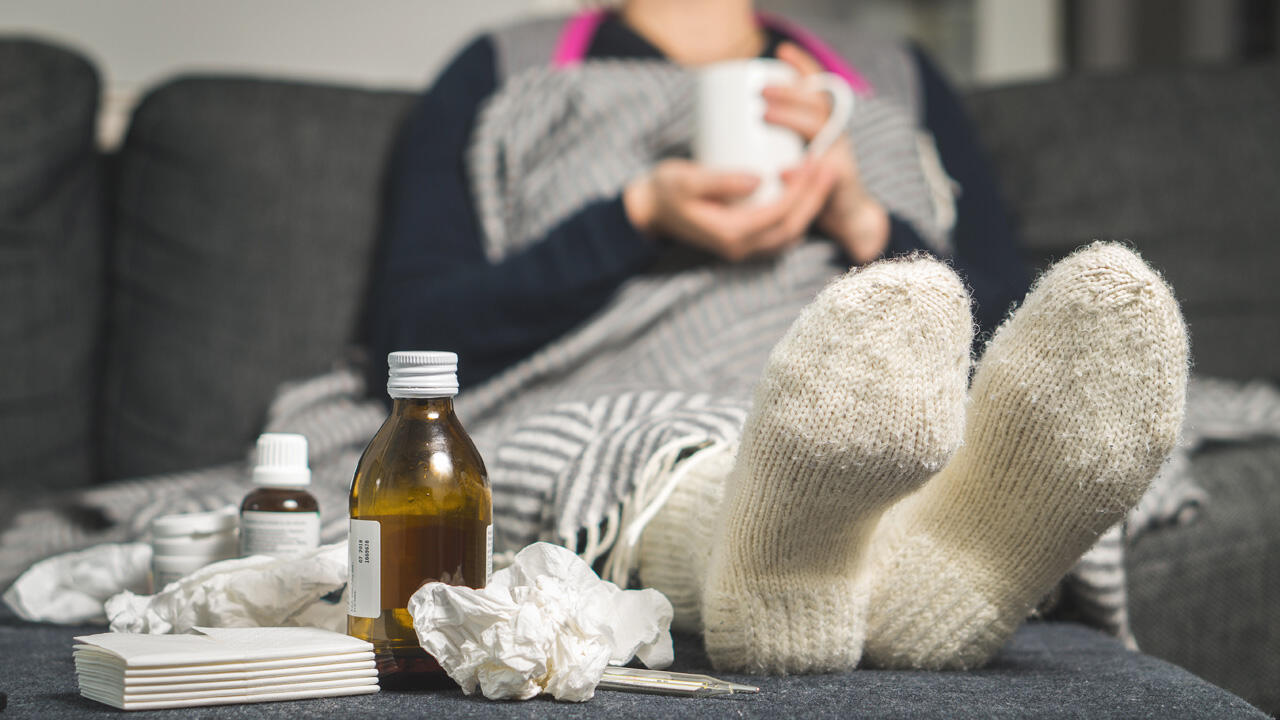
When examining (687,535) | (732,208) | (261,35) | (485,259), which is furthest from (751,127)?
(261,35)

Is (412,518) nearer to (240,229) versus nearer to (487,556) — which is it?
(487,556)

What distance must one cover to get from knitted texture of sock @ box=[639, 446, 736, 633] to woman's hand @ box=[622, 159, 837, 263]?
343 millimetres

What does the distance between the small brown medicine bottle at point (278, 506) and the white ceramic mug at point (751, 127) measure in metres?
0.47

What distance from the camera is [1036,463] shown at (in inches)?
19.9

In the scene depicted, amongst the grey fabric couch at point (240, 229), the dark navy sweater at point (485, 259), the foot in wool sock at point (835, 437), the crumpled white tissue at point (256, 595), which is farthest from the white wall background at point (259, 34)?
the foot in wool sock at point (835, 437)

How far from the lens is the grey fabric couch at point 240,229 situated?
1.12 meters

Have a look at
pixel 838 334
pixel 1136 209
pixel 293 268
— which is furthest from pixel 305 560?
pixel 1136 209

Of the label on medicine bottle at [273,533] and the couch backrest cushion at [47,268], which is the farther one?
the couch backrest cushion at [47,268]

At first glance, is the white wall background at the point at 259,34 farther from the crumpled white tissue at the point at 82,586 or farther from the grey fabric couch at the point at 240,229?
the crumpled white tissue at the point at 82,586

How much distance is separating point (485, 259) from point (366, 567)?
23.9 inches

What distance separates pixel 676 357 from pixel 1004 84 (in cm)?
79

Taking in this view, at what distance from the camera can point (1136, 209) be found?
4.26ft

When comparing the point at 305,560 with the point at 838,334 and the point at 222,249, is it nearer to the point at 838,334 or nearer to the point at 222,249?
the point at 838,334

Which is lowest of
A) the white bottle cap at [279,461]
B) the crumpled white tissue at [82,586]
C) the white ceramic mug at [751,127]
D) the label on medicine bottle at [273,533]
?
the crumpled white tissue at [82,586]
